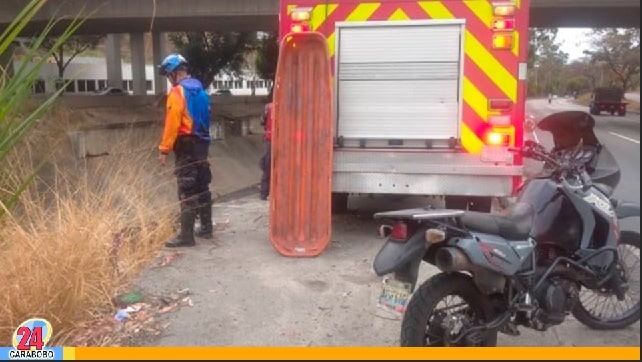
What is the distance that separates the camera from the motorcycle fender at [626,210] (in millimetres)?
3879

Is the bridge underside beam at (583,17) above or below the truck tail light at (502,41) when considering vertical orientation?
above

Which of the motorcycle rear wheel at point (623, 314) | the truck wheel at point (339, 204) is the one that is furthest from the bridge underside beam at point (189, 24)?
the motorcycle rear wheel at point (623, 314)

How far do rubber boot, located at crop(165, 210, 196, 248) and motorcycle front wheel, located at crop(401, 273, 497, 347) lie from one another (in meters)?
3.16

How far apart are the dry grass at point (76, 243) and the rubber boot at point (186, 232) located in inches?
5.8

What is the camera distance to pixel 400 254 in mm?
3092

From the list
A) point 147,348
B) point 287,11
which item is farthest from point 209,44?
point 147,348

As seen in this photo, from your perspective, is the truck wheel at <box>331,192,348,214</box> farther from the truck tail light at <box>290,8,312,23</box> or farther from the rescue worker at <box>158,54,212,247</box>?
the truck tail light at <box>290,8,312,23</box>

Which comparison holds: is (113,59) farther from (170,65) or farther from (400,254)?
(400,254)

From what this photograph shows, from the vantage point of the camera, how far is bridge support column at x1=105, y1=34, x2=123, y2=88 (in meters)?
46.9

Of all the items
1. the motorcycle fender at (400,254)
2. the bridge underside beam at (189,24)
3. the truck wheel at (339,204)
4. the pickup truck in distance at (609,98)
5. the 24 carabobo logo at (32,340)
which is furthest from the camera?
the bridge underside beam at (189,24)

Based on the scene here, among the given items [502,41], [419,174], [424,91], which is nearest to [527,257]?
[419,174]

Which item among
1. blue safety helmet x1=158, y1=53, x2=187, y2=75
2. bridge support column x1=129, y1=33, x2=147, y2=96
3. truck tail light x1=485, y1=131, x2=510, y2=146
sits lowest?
truck tail light x1=485, y1=131, x2=510, y2=146

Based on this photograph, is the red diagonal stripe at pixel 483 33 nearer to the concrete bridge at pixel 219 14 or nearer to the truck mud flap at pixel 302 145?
the truck mud flap at pixel 302 145

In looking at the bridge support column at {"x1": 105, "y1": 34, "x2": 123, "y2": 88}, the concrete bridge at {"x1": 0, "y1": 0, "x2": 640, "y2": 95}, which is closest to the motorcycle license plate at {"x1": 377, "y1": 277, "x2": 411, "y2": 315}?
the concrete bridge at {"x1": 0, "y1": 0, "x2": 640, "y2": 95}
